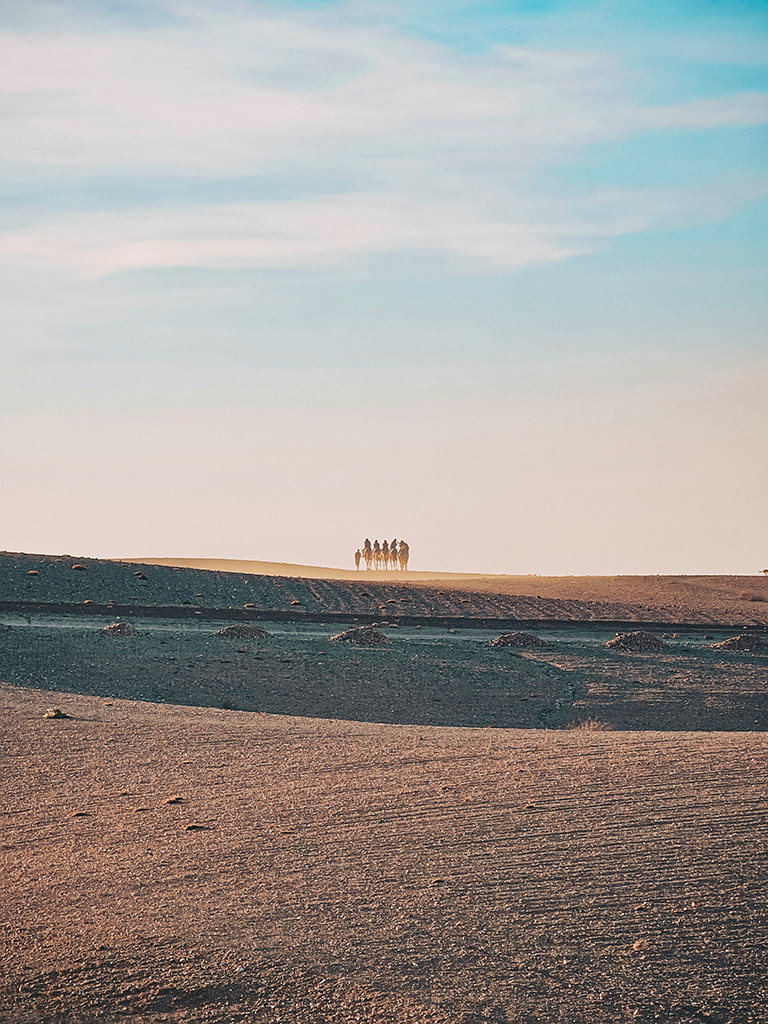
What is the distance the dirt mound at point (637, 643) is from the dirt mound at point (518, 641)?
1.87m

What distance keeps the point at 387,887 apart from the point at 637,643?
21624 millimetres

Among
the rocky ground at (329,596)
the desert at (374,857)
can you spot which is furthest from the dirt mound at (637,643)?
the rocky ground at (329,596)

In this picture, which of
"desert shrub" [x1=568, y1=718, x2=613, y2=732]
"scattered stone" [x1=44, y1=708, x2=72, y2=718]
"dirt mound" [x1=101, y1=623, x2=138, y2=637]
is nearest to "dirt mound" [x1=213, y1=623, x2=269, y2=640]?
"dirt mound" [x1=101, y1=623, x2=138, y2=637]

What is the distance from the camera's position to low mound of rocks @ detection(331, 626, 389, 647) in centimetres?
2838

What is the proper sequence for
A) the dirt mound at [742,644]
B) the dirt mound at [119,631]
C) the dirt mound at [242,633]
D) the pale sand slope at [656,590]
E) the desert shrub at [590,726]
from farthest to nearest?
the pale sand slope at [656,590], the dirt mound at [742,644], the dirt mound at [242,633], the dirt mound at [119,631], the desert shrub at [590,726]

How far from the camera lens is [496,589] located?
196 feet

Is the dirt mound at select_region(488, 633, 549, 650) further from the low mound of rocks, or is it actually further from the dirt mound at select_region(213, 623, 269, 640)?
the dirt mound at select_region(213, 623, 269, 640)

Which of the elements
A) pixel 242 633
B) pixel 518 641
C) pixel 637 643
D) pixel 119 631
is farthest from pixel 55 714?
pixel 637 643

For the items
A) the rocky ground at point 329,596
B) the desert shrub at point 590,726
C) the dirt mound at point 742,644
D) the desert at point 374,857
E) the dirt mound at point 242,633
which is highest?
the rocky ground at point 329,596

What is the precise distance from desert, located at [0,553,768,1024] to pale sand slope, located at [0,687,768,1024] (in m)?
0.02

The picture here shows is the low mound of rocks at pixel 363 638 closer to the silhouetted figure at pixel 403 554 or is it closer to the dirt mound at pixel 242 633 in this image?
the dirt mound at pixel 242 633

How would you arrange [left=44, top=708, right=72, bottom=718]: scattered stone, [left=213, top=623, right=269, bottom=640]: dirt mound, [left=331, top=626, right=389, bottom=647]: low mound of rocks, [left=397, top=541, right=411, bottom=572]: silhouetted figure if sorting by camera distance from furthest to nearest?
[left=397, top=541, right=411, bottom=572]: silhouetted figure < [left=331, top=626, right=389, bottom=647]: low mound of rocks < [left=213, top=623, right=269, bottom=640]: dirt mound < [left=44, top=708, right=72, bottom=718]: scattered stone

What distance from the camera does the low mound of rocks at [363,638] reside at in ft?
93.1

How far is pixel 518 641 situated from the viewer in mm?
29453
